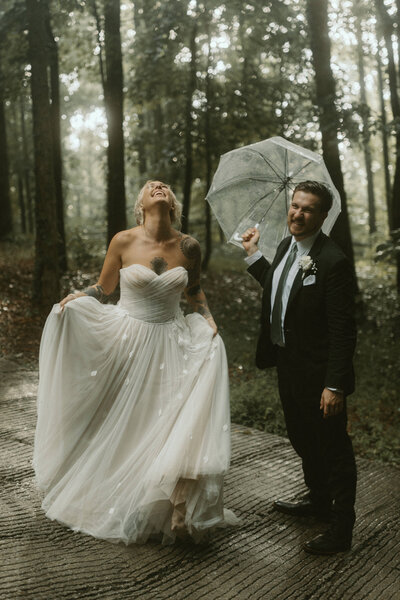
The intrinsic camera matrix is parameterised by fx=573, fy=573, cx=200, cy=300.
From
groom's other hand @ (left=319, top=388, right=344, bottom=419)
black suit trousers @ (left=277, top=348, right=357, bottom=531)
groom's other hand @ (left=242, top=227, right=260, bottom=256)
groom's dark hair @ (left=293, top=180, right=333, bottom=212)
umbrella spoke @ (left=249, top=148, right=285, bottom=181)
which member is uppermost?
umbrella spoke @ (left=249, top=148, right=285, bottom=181)

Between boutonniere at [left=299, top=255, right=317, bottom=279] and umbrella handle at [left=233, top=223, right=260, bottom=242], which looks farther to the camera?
umbrella handle at [left=233, top=223, right=260, bottom=242]

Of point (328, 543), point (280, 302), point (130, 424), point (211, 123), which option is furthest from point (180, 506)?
point (211, 123)

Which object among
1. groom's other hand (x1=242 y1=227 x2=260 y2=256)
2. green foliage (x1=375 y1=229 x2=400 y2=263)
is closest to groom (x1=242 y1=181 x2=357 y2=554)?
groom's other hand (x1=242 y1=227 x2=260 y2=256)

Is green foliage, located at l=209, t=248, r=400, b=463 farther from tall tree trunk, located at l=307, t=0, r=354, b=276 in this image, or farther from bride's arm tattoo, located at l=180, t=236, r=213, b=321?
bride's arm tattoo, located at l=180, t=236, r=213, b=321

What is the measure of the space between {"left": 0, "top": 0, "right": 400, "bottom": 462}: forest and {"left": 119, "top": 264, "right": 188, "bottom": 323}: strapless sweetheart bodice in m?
3.05

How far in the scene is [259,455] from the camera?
5.92 metres

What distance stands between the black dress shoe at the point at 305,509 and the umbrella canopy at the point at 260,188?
200cm

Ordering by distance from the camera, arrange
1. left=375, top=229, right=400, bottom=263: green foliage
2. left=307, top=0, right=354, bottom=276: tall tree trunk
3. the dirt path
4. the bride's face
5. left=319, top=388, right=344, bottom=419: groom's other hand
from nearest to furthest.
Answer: the dirt path → left=319, top=388, right=344, bottom=419: groom's other hand → the bride's face → left=375, top=229, right=400, bottom=263: green foliage → left=307, top=0, right=354, bottom=276: tall tree trunk

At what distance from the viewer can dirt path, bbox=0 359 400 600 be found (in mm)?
3344

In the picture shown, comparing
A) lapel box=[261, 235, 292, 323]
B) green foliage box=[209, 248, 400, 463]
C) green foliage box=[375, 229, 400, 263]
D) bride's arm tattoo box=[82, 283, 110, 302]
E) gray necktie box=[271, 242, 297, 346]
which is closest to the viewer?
gray necktie box=[271, 242, 297, 346]

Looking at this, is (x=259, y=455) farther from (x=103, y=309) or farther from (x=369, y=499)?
(x=103, y=309)

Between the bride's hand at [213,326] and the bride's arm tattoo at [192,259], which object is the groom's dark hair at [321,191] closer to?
the bride's arm tattoo at [192,259]

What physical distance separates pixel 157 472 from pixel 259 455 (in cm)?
236

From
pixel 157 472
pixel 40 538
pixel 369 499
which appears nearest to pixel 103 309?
pixel 157 472
